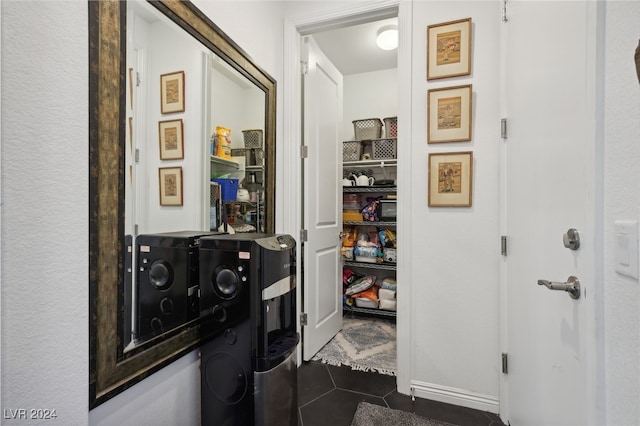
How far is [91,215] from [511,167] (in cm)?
189

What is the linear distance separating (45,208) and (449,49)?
2098 millimetres

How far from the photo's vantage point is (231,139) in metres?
1.62

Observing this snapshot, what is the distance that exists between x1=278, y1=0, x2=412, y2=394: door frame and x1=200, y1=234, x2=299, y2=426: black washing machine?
36.4 inches

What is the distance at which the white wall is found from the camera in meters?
0.62

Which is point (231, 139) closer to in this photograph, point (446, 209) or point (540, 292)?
point (446, 209)

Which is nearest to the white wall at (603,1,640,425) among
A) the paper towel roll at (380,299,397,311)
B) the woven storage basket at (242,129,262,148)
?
the woven storage basket at (242,129,262,148)

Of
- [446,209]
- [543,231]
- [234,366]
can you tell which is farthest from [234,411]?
[446,209]

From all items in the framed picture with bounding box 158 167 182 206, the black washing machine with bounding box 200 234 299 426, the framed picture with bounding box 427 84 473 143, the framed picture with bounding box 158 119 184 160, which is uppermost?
the framed picture with bounding box 427 84 473 143

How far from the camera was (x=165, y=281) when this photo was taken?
1.17 meters

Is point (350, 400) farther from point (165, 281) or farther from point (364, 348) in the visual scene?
point (165, 281)

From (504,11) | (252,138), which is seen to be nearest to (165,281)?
(252,138)

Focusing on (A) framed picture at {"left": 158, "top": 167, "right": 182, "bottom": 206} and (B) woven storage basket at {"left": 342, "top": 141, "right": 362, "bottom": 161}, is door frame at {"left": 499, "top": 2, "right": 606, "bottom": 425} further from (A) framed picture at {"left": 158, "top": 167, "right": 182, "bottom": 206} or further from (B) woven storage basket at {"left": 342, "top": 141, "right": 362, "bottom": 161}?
(B) woven storage basket at {"left": 342, "top": 141, "right": 362, "bottom": 161}

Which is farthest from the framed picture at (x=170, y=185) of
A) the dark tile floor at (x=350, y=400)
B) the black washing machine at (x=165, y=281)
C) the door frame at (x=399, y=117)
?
the dark tile floor at (x=350, y=400)

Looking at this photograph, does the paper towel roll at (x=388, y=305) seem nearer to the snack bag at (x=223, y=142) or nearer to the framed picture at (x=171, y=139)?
the snack bag at (x=223, y=142)
